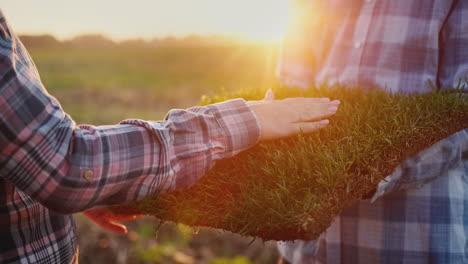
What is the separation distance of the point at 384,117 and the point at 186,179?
25.9 inches

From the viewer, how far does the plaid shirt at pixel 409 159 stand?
1289mm

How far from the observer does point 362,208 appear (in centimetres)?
142

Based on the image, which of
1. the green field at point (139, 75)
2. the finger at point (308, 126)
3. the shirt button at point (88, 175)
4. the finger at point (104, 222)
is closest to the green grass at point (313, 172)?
the finger at point (308, 126)

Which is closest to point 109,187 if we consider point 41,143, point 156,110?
point 41,143

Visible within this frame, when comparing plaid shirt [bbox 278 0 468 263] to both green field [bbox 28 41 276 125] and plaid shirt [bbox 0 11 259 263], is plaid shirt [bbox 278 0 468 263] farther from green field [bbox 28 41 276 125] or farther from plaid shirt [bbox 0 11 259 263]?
green field [bbox 28 41 276 125]

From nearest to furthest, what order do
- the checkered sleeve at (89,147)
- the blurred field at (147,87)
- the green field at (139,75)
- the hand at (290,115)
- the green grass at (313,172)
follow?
the checkered sleeve at (89,147) → the green grass at (313,172) → the hand at (290,115) → the blurred field at (147,87) → the green field at (139,75)

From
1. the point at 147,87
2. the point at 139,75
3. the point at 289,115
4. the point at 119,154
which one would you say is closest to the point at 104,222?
the point at 119,154

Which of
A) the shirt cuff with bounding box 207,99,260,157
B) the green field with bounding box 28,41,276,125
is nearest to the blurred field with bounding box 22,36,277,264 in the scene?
the green field with bounding box 28,41,276,125

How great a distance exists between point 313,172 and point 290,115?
0.20 metres

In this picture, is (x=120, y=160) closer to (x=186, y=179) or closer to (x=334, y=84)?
(x=186, y=179)

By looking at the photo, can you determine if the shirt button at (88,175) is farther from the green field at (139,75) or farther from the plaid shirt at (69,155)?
the green field at (139,75)

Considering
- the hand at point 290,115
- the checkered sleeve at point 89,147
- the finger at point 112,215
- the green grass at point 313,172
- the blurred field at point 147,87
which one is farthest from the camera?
the blurred field at point 147,87

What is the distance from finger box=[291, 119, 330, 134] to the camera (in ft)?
3.71

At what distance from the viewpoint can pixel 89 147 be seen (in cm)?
82
